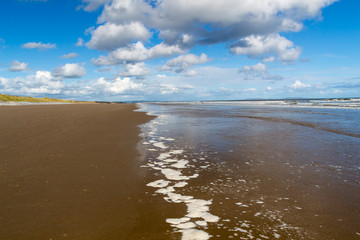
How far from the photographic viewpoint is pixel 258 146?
969 cm

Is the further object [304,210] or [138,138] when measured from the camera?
[138,138]

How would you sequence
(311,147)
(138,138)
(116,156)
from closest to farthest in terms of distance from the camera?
(116,156)
(311,147)
(138,138)

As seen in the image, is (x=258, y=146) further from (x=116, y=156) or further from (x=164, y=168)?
(x=116, y=156)

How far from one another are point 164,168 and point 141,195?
202cm

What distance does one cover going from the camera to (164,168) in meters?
6.89

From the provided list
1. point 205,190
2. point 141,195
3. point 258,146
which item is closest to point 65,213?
point 141,195

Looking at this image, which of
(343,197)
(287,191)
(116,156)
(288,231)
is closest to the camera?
(288,231)

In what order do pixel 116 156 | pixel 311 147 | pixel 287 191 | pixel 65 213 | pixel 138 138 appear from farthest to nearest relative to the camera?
1. pixel 138 138
2. pixel 311 147
3. pixel 116 156
4. pixel 287 191
5. pixel 65 213

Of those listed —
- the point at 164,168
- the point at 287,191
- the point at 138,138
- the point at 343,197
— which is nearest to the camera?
the point at 343,197

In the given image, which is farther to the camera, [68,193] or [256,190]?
[256,190]

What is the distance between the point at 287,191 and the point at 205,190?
1.73m

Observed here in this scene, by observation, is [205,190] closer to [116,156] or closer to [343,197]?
[343,197]

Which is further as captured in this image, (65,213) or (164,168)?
(164,168)

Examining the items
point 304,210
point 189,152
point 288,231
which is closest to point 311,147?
point 189,152
